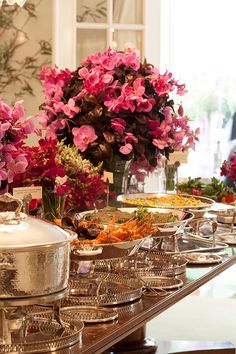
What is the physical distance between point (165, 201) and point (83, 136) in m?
0.40

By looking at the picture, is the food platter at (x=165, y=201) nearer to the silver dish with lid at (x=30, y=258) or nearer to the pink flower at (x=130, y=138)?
the pink flower at (x=130, y=138)

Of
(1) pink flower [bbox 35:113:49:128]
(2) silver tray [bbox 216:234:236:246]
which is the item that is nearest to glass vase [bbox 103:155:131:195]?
(1) pink flower [bbox 35:113:49:128]

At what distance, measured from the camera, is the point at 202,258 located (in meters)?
2.43

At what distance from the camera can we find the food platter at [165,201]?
2.72 m

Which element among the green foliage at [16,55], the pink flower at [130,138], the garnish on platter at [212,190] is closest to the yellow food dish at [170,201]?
the pink flower at [130,138]

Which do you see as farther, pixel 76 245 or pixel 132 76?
pixel 132 76

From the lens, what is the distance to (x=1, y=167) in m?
1.99

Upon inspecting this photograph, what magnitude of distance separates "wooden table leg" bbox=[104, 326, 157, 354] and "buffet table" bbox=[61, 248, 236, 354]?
55 cm

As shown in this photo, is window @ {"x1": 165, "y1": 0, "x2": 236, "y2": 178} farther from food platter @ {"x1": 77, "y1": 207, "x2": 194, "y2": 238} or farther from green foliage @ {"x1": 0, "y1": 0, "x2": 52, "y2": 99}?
food platter @ {"x1": 77, "y1": 207, "x2": 194, "y2": 238}

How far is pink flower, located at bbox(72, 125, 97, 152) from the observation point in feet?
9.29

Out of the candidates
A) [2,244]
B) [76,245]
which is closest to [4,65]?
[76,245]

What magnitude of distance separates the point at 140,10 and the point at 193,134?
8.16 ft

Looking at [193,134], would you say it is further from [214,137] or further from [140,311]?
[214,137]

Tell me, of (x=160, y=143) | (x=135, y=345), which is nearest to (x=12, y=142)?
(x=160, y=143)
